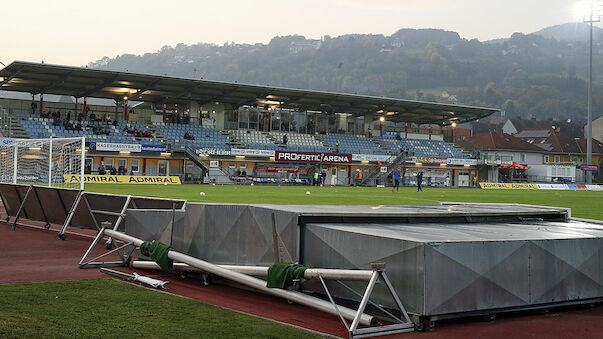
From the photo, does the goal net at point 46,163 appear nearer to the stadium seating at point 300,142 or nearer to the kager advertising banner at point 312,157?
the kager advertising banner at point 312,157

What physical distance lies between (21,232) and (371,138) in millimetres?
63863

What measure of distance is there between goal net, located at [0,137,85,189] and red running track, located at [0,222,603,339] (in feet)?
28.5

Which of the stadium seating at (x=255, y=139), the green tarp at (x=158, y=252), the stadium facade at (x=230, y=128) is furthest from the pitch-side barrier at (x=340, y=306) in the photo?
the stadium seating at (x=255, y=139)

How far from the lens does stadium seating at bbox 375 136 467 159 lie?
76588 mm

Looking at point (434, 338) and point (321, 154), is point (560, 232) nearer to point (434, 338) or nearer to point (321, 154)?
point (434, 338)

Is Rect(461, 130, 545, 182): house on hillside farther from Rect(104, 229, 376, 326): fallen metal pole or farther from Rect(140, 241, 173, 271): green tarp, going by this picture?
Rect(104, 229, 376, 326): fallen metal pole

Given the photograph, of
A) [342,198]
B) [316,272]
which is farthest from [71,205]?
[342,198]

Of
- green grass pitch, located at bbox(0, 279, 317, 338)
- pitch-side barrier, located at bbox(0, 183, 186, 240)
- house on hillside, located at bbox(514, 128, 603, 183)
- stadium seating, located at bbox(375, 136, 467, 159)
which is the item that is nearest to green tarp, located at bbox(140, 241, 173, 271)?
green grass pitch, located at bbox(0, 279, 317, 338)

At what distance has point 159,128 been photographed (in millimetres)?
64125

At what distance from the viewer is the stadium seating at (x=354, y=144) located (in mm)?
71806

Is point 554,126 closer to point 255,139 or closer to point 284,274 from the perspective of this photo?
point 255,139

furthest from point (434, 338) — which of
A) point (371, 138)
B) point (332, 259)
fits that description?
point (371, 138)

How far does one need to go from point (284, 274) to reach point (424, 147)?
73137mm

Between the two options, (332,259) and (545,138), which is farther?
(545,138)
